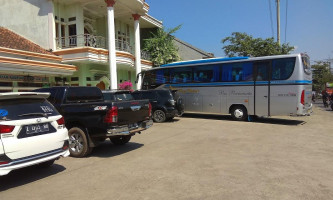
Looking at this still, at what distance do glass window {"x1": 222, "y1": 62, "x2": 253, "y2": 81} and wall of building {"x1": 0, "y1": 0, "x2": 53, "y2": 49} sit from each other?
11795mm

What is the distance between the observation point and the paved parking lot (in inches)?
171

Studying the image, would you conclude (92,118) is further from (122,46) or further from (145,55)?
(145,55)

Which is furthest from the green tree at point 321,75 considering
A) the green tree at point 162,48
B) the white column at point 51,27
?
the white column at point 51,27

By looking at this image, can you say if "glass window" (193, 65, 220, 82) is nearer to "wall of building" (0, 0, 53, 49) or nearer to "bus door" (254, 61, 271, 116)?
"bus door" (254, 61, 271, 116)

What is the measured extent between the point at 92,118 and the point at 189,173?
2844 mm

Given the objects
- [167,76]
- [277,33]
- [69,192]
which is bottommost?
[69,192]

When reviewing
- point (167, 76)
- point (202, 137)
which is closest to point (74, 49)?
point (167, 76)

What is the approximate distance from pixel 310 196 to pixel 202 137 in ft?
17.4

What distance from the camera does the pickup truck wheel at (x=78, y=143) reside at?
21.8 feet

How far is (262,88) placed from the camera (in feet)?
42.1

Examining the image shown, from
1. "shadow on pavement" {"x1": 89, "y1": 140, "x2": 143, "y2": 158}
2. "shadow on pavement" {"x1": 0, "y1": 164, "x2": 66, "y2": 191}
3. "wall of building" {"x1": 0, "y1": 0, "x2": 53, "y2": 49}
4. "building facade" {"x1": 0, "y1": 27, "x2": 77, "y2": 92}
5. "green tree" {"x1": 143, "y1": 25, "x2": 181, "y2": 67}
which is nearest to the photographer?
"shadow on pavement" {"x1": 0, "y1": 164, "x2": 66, "y2": 191}

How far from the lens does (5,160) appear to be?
4.31 m

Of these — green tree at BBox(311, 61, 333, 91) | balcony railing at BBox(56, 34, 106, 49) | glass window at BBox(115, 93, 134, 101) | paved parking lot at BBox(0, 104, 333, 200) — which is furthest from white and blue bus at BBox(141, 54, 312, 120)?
green tree at BBox(311, 61, 333, 91)

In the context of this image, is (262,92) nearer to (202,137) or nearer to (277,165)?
(202,137)
